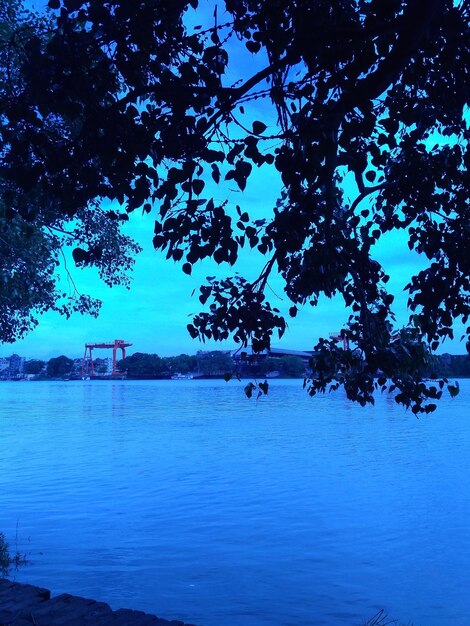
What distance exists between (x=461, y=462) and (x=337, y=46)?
71.3 feet

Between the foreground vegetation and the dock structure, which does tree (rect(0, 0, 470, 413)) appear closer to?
the dock structure

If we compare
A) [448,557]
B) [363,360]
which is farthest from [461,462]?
[363,360]

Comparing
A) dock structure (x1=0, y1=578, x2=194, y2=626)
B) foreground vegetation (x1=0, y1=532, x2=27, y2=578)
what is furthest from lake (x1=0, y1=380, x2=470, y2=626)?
dock structure (x1=0, y1=578, x2=194, y2=626)

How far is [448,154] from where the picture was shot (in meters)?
5.48

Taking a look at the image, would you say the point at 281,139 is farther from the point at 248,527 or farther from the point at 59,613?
the point at 248,527

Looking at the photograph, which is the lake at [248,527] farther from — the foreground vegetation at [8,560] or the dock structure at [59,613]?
the dock structure at [59,613]

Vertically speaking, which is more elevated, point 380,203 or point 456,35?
point 456,35

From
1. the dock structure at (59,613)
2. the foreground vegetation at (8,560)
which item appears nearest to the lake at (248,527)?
the foreground vegetation at (8,560)

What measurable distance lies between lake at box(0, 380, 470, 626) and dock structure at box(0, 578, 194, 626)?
10.8 ft

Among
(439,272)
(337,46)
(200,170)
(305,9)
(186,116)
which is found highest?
(305,9)

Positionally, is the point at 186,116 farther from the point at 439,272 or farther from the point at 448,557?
the point at 448,557

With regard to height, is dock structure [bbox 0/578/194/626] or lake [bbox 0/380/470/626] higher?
dock structure [bbox 0/578/194/626]

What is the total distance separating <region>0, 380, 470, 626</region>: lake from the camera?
360 inches

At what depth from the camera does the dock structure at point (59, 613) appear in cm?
475
